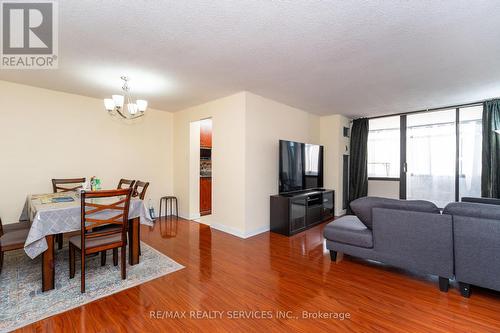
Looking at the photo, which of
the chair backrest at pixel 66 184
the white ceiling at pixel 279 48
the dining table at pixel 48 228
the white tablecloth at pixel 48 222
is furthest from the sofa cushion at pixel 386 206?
the chair backrest at pixel 66 184

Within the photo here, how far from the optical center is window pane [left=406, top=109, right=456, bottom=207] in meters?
5.04

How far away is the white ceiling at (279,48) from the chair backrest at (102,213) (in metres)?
1.53

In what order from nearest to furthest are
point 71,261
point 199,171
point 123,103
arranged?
point 71,261 < point 123,103 < point 199,171

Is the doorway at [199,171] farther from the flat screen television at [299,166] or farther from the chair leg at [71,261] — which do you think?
the chair leg at [71,261]

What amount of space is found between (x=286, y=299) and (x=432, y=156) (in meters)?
5.10

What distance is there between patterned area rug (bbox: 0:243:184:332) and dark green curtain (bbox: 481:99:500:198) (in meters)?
5.80

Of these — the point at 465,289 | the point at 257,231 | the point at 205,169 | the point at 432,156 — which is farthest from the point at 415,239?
the point at 205,169

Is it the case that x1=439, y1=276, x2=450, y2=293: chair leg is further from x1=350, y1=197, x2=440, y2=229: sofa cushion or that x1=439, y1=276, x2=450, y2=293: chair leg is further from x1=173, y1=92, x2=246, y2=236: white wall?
x1=173, y1=92, x2=246, y2=236: white wall

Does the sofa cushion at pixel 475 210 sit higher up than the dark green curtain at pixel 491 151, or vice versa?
the dark green curtain at pixel 491 151

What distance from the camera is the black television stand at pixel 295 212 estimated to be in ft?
→ 13.4

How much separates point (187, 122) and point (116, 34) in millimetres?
2953

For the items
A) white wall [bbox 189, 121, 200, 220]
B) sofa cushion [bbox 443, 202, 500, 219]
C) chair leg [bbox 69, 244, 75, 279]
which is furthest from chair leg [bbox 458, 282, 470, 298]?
white wall [bbox 189, 121, 200, 220]

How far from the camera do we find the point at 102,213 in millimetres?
2480

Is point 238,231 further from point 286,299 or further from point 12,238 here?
point 12,238
